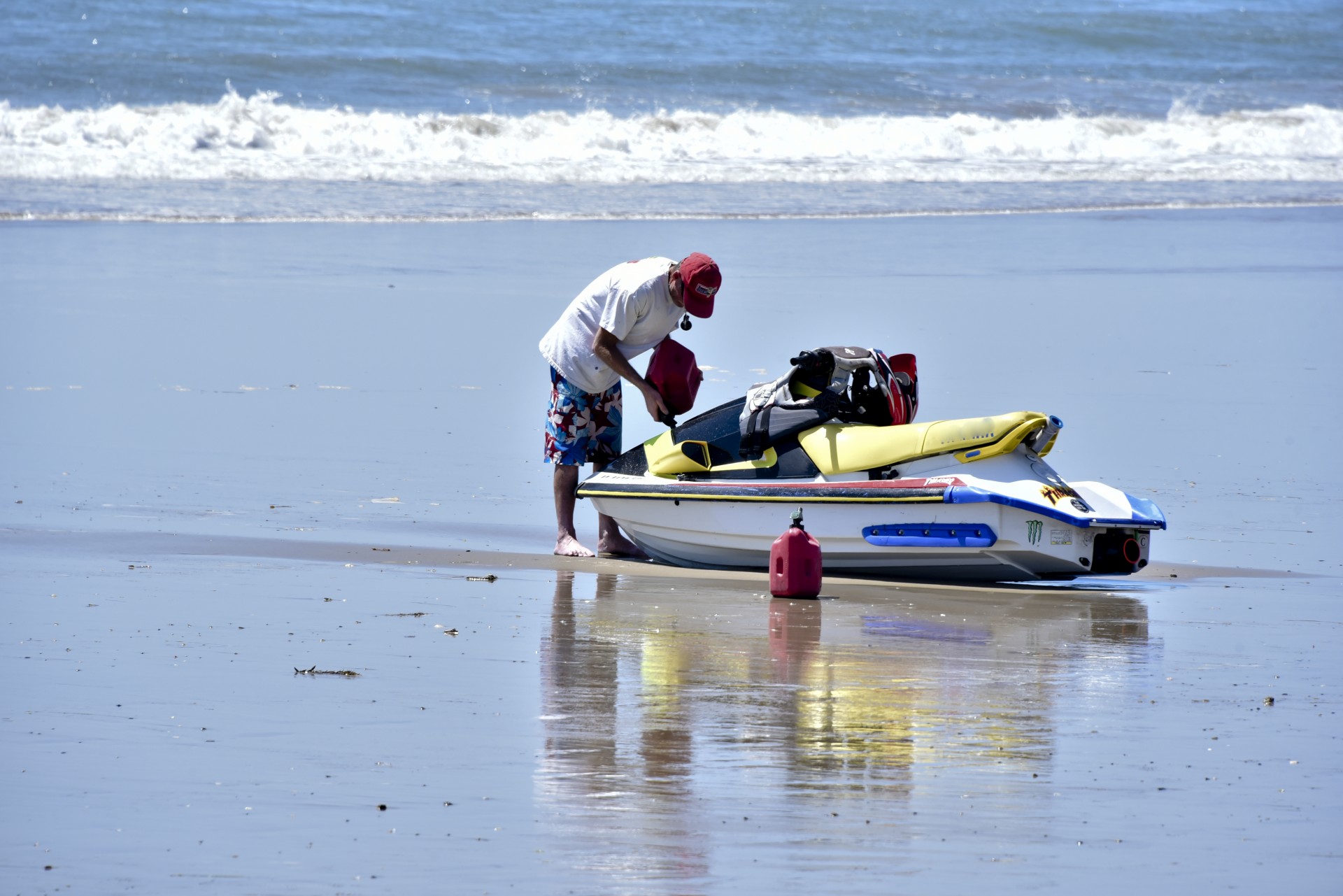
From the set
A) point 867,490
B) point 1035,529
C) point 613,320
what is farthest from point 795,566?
point 613,320

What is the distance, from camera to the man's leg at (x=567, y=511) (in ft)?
29.2

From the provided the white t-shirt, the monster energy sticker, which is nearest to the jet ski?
the monster energy sticker

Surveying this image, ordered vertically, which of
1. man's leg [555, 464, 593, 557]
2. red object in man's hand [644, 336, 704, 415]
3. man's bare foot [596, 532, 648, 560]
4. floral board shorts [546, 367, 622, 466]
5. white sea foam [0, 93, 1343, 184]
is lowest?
man's bare foot [596, 532, 648, 560]

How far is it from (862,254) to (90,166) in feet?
41.4

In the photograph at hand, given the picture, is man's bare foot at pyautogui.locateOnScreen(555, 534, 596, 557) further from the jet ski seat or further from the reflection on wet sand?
the jet ski seat

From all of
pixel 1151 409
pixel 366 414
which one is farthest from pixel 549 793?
pixel 1151 409

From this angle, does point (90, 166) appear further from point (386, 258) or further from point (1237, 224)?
point (1237, 224)

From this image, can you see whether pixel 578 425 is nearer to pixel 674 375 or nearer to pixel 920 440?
pixel 674 375

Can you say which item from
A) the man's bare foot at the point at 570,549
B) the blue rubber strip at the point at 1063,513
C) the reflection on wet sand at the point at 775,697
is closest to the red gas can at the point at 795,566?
the reflection on wet sand at the point at 775,697

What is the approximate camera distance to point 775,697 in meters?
6.19

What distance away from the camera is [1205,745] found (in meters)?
5.70

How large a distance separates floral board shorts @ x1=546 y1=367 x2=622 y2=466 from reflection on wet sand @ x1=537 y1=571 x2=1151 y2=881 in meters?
0.90

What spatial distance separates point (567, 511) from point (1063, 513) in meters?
2.38

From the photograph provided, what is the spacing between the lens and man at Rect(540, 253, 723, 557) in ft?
28.6
